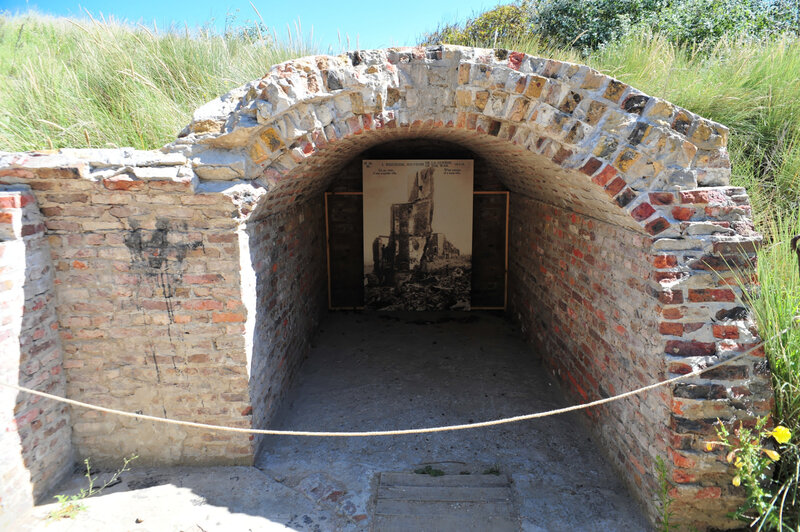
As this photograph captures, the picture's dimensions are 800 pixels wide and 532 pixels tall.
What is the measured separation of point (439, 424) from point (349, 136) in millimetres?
2669

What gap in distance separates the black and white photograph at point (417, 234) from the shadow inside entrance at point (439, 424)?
3.62ft

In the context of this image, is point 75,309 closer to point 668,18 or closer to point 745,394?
point 745,394

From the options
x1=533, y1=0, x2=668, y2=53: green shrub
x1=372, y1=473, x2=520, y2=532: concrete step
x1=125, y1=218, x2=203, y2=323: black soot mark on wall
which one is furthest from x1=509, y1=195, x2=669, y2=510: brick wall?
x1=533, y1=0, x2=668, y2=53: green shrub

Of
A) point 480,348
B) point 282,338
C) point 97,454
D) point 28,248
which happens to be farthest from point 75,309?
point 480,348

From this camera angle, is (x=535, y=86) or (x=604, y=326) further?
(x=604, y=326)

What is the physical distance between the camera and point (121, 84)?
5.35 m

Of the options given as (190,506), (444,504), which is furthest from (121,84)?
(444,504)

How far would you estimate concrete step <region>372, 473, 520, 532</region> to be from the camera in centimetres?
314

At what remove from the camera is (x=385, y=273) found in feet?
24.1

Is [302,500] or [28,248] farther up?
[28,248]

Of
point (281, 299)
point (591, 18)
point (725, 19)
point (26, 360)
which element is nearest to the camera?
point (26, 360)

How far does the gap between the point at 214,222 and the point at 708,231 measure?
10.8 ft

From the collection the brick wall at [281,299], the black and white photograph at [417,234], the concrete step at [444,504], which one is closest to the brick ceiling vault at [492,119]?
the brick wall at [281,299]

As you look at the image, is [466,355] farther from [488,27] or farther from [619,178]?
[488,27]
